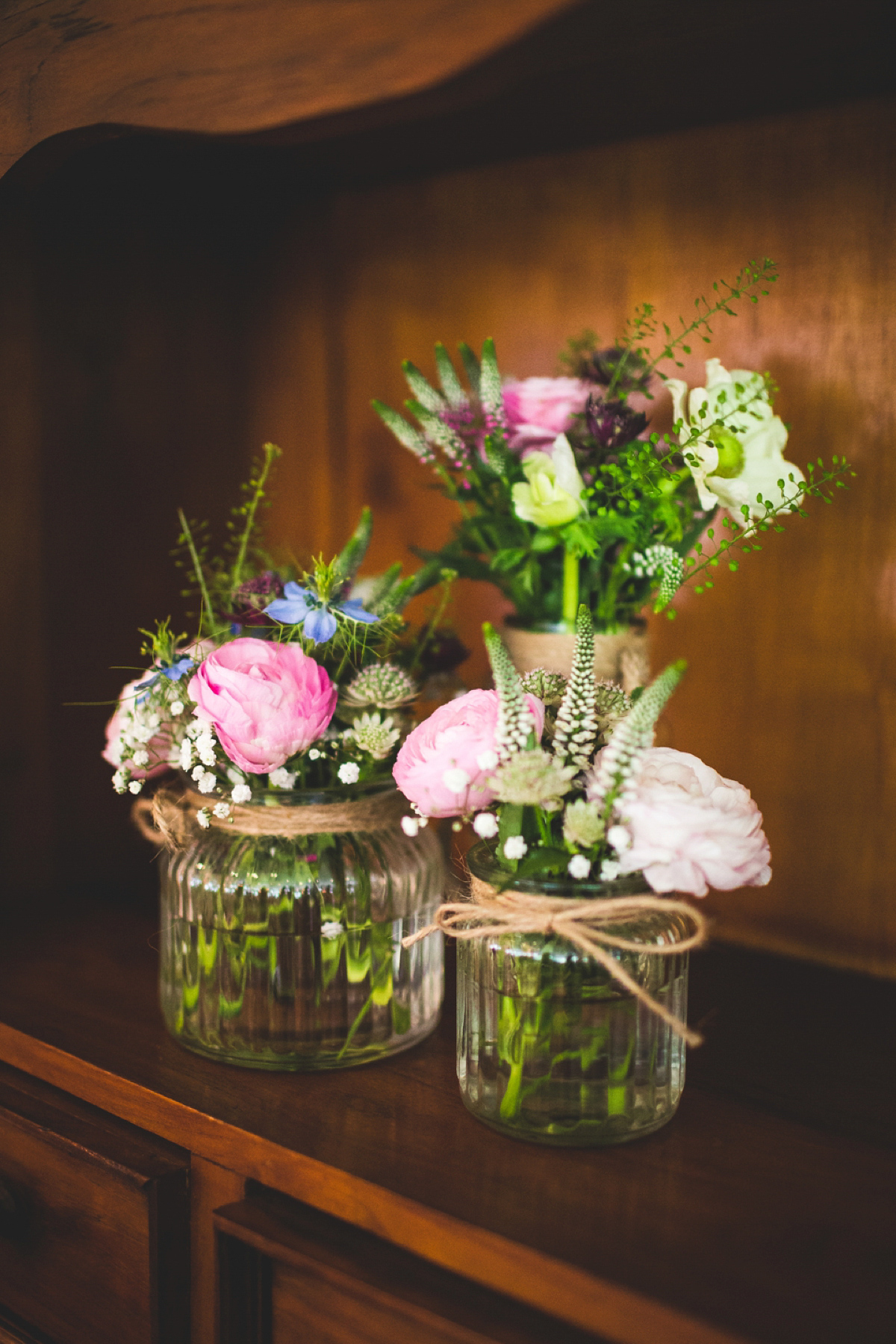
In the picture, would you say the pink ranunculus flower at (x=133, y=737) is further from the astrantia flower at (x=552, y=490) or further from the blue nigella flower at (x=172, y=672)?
the astrantia flower at (x=552, y=490)

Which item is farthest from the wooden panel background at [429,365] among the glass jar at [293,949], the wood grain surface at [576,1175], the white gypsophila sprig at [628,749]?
the white gypsophila sprig at [628,749]

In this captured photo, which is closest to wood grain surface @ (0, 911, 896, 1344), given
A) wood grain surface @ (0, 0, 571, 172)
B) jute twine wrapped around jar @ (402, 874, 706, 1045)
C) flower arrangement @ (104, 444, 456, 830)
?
jute twine wrapped around jar @ (402, 874, 706, 1045)

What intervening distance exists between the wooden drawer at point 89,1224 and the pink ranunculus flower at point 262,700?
289 mm

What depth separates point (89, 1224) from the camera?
744 mm

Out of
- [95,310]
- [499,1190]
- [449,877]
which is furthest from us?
[95,310]

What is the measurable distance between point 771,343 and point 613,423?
259mm

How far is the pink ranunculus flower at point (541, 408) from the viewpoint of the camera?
3.01 feet

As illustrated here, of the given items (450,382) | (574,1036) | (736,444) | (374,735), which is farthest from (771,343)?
(574,1036)

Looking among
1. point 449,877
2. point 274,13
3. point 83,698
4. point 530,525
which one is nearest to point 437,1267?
point 449,877

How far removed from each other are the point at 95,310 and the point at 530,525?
53 centimetres

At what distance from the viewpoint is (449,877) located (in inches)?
34.0

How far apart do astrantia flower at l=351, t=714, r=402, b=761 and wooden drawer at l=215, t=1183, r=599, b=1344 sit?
0.31 meters

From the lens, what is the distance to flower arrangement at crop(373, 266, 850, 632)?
33.2 inches

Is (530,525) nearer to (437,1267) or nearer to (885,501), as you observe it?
(885,501)
